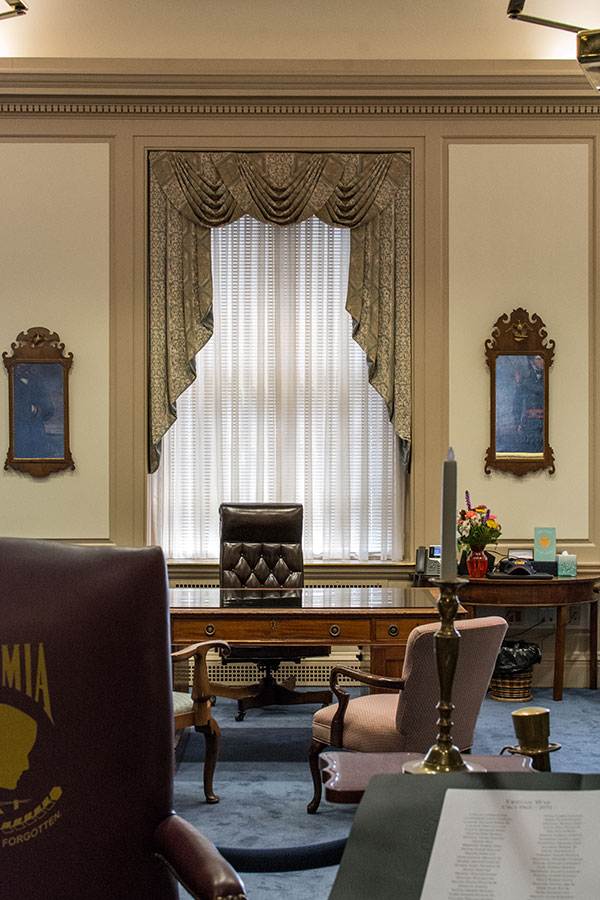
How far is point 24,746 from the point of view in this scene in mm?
1522

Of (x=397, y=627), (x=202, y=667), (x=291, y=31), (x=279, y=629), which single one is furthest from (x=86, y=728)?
(x=291, y=31)

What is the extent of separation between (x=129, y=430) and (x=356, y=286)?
69.8 inches

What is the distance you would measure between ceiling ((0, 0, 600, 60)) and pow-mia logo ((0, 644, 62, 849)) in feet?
16.8

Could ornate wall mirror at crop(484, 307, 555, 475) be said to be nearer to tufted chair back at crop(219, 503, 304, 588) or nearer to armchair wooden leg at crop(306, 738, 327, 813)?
tufted chair back at crop(219, 503, 304, 588)

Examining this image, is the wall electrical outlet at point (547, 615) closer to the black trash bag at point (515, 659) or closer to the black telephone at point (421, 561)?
the black trash bag at point (515, 659)

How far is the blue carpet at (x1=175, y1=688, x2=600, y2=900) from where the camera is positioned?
121 inches

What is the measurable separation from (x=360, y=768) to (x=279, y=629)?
8.40ft

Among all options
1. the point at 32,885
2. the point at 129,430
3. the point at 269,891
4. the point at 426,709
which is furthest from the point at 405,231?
the point at 32,885

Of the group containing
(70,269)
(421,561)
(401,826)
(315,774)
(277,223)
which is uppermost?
(277,223)

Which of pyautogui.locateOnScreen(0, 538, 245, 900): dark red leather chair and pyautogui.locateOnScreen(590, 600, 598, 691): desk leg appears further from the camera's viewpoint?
pyautogui.locateOnScreen(590, 600, 598, 691): desk leg

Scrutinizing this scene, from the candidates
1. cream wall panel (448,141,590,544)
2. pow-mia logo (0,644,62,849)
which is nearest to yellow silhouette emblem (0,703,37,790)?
pow-mia logo (0,644,62,849)

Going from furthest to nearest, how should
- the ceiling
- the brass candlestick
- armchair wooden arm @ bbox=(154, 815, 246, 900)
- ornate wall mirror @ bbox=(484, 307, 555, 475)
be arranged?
ornate wall mirror @ bbox=(484, 307, 555, 475), the ceiling, armchair wooden arm @ bbox=(154, 815, 246, 900), the brass candlestick

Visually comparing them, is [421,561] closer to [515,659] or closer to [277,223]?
[515,659]

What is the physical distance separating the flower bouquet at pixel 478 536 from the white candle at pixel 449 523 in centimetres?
405
